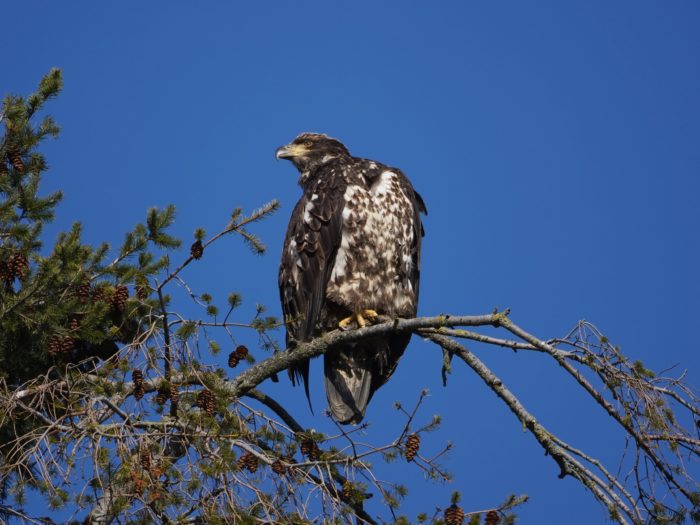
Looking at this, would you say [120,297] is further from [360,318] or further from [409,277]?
[409,277]

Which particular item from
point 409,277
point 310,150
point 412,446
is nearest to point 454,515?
point 412,446

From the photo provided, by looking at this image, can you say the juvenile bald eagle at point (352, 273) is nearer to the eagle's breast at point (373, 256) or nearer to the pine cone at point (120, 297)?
the eagle's breast at point (373, 256)

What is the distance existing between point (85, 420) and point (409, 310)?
338 centimetres

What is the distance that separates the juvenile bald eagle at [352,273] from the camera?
22.6 feet

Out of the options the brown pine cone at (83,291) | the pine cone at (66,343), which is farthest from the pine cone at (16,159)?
the pine cone at (66,343)

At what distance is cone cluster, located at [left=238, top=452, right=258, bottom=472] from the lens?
4.45 meters

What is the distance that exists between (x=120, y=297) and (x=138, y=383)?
124cm

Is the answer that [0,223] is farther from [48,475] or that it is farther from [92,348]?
[48,475]

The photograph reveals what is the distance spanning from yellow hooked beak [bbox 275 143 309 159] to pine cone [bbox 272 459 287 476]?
14.1 ft

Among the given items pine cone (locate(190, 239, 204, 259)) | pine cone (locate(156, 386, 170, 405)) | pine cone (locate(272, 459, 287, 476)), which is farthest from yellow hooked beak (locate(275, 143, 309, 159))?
pine cone (locate(272, 459, 287, 476))

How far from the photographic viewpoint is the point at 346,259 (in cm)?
698

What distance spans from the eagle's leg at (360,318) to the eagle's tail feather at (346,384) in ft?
0.61

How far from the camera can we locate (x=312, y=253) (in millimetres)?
6953

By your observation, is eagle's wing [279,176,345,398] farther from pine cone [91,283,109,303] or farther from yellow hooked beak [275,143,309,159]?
pine cone [91,283,109,303]
